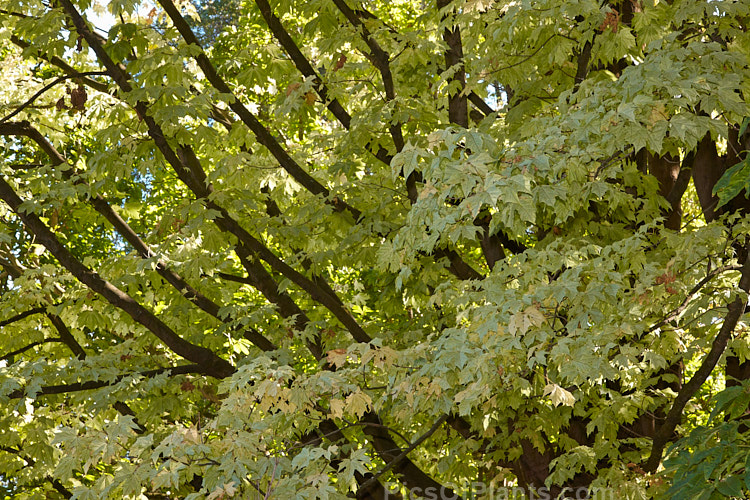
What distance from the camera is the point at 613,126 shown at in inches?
166

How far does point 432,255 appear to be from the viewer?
6.97 metres

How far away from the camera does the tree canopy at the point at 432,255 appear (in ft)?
14.0

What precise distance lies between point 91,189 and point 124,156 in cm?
46

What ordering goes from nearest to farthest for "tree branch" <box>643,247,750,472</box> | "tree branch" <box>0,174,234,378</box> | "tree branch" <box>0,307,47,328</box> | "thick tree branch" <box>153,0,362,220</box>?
"tree branch" <box>643,247,750,472</box>
"thick tree branch" <box>153,0,362,220</box>
"tree branch" <box>0,174,234,378</box>
"tree branch" <box>0,307,47,328</box>

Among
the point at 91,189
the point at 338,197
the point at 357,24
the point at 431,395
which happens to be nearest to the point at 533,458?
the point at 431,395

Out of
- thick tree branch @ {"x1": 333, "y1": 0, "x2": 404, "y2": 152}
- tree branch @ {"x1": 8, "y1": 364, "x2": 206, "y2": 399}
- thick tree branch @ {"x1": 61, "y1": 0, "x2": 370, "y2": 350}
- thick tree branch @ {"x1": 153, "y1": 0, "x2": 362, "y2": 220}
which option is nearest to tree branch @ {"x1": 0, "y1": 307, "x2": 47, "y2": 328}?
tree branch @ {"x1": 8, "y1": 364, "x2": 206, "y2": 399}

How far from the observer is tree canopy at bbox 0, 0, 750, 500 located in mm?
4270

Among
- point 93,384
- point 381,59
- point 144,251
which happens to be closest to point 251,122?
point 381,59

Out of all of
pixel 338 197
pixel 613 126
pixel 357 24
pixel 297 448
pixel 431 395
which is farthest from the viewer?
pixel 338 197

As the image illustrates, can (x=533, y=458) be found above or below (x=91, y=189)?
below

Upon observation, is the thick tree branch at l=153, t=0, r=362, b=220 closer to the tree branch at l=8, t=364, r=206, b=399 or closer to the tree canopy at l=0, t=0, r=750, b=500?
the tree canopy at l=0, t=0, r=750, b=500

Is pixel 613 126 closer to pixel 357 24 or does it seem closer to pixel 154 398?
pixel 357 24

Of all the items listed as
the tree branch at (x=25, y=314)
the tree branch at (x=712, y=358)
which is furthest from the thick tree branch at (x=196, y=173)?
the tree branch at (x=712, y=358)

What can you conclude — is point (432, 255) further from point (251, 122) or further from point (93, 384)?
point (93, 384)
